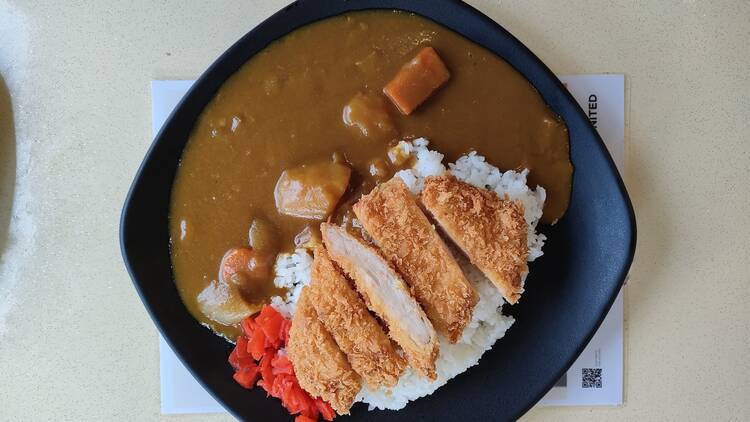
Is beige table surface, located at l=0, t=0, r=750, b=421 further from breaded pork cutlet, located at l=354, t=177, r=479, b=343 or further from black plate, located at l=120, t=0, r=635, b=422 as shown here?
breaded pork cutlet, located at l=354, t=177, r=479, b=343

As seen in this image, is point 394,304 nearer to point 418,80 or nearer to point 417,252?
point 417,252

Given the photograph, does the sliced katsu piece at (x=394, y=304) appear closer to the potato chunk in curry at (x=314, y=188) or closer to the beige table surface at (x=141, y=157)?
the potato chunk in curry at (x=314, y=188)

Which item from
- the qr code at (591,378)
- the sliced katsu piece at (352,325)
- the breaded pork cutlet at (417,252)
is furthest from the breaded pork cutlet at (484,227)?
the qr code at (591,378)

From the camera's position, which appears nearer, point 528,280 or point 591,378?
Answer: point 528,280

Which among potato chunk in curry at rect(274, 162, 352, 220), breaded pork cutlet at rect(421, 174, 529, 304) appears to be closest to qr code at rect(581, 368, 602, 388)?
breaded pork cutlet at rect(421, 174, 529, 304)

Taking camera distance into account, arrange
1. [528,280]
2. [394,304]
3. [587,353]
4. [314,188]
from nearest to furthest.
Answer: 1. [394,304]
2. [314,188]
3. [528,280]
4. [587,353]

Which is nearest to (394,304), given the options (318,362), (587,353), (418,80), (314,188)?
(318,362)
